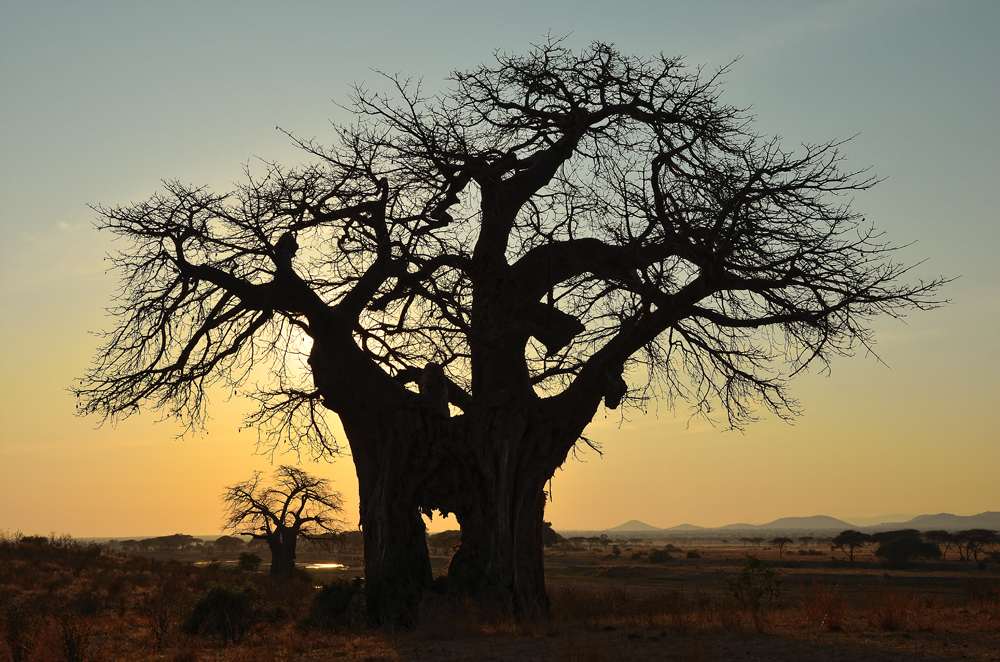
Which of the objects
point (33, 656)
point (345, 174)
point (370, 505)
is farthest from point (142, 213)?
point (33, 656)

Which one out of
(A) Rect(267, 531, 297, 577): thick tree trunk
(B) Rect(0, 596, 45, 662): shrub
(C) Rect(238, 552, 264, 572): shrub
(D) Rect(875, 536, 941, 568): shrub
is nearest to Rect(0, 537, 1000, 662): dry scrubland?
(B) Rect(0, 596, 45, 662): shrub

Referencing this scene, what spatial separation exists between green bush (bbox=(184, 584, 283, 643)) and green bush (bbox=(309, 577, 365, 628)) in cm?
73

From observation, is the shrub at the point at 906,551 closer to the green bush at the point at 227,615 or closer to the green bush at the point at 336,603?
the green bush at the point at 336,603

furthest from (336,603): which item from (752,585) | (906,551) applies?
(906,551)

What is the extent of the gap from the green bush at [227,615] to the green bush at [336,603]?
0.73 m

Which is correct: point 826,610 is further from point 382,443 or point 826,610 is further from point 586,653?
point 382,443

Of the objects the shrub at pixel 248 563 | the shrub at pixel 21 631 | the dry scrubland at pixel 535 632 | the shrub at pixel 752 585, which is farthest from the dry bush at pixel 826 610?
the shrub at pixel 248 563

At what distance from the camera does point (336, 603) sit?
33.3 ft

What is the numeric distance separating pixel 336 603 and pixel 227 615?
1.45 meters

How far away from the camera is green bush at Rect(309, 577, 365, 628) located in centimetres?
994

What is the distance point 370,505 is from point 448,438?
4.71ft

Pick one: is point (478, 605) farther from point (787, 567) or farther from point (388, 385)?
point (787, 567)

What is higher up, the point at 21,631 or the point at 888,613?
the point at 21,631

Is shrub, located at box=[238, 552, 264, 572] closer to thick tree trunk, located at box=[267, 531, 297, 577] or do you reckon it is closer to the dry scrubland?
thick tree trunk, located at box=[267, 531, 297, 577]
